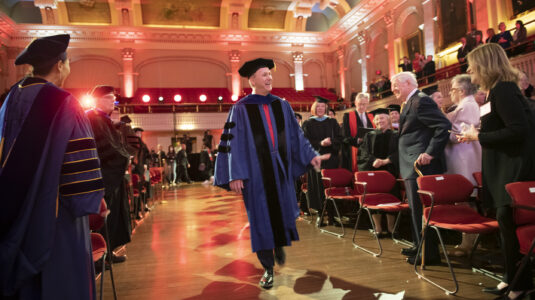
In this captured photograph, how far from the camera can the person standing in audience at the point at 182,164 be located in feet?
47.5

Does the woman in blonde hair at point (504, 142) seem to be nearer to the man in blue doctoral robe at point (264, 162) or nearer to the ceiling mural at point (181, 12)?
the man in blue doctoral robe at point (264, 162)

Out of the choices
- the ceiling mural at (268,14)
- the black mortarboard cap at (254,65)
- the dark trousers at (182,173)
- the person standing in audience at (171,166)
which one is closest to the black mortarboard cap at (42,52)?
the black mortarboard cap at (254,65)

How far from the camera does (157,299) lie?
8.41 feet

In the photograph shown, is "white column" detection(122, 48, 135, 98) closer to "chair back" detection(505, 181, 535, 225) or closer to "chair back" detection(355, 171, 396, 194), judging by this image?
"chair back" detection(355, 171, 396, 194)

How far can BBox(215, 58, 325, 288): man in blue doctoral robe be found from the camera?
2750 mm

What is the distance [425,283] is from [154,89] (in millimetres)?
19168

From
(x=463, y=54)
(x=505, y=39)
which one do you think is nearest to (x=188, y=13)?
(x=463, y=54)

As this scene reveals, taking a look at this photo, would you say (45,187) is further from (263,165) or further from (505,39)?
(505,39)

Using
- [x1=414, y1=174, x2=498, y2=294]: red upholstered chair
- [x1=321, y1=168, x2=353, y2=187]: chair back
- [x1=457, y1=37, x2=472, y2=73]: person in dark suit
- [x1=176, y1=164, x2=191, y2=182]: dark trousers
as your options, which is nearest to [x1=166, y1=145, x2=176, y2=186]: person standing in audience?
[x1=176, y1=164, x2=191, y2=182]: dark trousers

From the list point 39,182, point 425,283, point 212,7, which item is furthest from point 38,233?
point 212,7

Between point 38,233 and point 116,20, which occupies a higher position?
point 116,20

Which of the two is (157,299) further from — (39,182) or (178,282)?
(39,182)

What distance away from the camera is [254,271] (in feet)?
10.3

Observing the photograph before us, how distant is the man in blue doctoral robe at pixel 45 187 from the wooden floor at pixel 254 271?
1199mm
